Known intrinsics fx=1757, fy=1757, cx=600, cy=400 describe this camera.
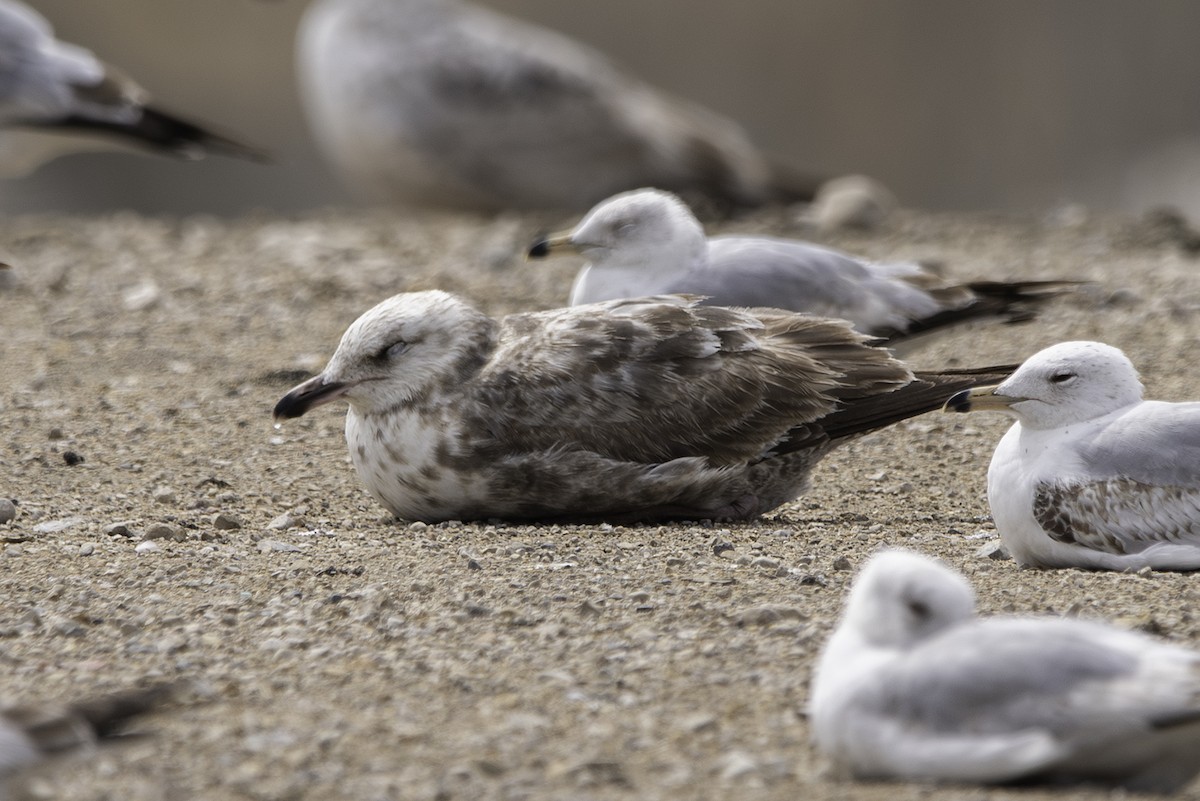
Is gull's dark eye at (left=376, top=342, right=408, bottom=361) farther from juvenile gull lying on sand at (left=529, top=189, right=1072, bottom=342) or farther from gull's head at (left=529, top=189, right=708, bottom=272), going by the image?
gull's head at (left=529, top=189, right=708, bottom=272)

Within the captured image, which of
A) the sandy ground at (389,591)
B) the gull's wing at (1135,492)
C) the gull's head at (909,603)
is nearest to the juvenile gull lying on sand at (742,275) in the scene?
the sandy ground at (389,591)

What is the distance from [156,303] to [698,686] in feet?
17.8

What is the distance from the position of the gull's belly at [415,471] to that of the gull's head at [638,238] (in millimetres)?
1628

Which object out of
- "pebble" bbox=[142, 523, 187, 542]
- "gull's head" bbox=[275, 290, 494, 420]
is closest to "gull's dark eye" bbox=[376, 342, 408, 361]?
"gull's head" bbox=[275, 290, 494, 420]

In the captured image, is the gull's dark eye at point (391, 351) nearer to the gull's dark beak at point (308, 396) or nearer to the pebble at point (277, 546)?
the gull's dark beak at point (308, 396)

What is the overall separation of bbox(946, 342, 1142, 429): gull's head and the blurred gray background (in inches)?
560

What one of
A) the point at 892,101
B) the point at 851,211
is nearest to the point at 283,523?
the point at 851,211

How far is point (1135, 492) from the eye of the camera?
185 inches

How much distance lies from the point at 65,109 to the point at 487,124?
3196mm

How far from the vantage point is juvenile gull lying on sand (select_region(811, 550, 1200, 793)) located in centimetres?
312

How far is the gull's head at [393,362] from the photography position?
5449mm

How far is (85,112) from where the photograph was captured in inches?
406

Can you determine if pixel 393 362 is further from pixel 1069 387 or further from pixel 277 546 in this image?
pixel 1069 387

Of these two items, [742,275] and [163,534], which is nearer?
[163,534]
